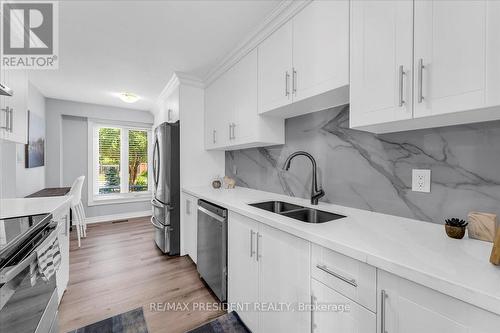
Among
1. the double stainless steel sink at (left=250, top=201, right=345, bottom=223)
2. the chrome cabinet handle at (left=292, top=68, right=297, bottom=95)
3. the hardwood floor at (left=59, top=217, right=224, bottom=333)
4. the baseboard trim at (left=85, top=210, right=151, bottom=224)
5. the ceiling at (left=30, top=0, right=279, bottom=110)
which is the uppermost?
the ceiling at (left=30, top=0, right=279, bottom=110)

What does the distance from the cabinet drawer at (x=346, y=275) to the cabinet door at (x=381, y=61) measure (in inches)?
26.1

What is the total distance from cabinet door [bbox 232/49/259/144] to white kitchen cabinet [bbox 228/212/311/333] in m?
0.84

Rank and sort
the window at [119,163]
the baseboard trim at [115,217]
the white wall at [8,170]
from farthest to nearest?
the window at [119,163] < the baseboard trim at [115,217] < the white wall at [8,170]

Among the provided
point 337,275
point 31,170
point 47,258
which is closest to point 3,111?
point 47,258

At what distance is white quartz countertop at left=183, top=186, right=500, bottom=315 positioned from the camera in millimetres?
601

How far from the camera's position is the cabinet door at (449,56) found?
76 cm

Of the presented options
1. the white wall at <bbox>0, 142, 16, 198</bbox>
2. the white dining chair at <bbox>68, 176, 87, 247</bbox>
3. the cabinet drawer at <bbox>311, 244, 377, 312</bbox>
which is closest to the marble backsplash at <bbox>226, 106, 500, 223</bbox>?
the cabinet drawer at <bbox>311, 244, 377, 312</bbox>

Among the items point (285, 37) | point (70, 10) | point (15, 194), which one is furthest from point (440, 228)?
point (15, 194)

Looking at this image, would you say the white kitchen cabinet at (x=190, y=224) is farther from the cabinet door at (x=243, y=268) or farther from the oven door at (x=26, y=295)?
the oven door at (x=26, y=295)

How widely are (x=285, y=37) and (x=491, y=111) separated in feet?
4.16

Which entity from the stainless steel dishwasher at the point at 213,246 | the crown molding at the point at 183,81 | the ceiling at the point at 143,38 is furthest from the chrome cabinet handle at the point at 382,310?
the crown molding at the point at 183,81

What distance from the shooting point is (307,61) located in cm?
142

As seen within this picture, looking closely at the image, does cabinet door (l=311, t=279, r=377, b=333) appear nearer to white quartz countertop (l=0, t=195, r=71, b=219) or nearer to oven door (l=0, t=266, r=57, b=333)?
oven door (l=0, t=266, r=57, b=333)
